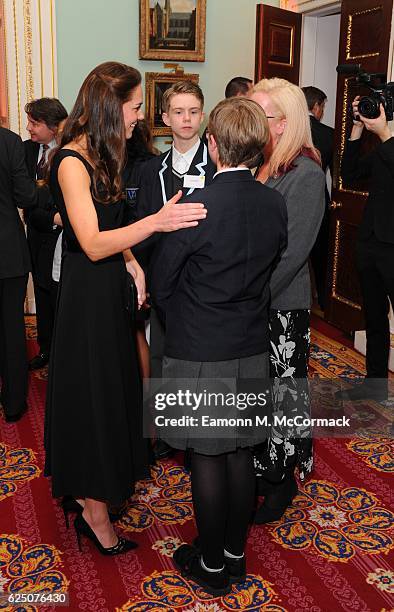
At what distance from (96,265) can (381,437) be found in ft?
7.09

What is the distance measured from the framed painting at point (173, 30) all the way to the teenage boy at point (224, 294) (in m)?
4.18

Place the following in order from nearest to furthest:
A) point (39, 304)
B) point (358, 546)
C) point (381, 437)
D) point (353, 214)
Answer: point (358, 546) → point (381, 437) → point (39, 304) → point (353, 214)

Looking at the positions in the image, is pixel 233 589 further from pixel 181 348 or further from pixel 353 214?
pixel 353 214

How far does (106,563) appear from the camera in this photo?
2.62m

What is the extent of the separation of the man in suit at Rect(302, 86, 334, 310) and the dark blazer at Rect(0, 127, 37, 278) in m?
2.63

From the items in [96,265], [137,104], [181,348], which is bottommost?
[181,348]

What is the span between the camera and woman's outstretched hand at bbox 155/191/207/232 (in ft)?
6.63

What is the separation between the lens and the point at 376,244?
3.84m

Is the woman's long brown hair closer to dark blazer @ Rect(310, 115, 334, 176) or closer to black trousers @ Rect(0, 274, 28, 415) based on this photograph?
black trousers @ Rect(0, 274, 28, 415)

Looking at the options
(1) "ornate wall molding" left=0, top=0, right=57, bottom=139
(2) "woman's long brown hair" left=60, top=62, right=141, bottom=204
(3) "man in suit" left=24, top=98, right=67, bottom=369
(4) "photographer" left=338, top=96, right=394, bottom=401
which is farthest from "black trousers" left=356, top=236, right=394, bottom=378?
(1) "ornate wall molding" left=0, top=0, right=57, bottom=139

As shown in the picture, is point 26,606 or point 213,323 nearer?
point 213,323

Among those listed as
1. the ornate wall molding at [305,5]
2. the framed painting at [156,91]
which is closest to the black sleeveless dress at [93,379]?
the framed painting at [156,91]

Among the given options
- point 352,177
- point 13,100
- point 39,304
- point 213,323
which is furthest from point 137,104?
point 13,100

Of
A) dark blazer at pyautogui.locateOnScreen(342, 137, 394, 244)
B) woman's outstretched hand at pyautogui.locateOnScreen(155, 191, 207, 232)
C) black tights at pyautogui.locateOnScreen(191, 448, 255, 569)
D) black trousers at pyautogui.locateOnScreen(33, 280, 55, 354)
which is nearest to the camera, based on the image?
woman's outstretched hand at pyautogui.locateOnScreen(155, 191, 207, 232)
